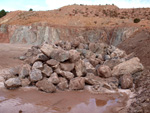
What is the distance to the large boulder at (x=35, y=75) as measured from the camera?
7640mm

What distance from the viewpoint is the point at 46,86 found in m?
7.17

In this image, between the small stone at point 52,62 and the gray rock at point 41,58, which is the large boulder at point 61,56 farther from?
the gray rock at point 41,58

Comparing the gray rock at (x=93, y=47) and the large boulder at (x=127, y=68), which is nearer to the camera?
the large boulder at (x=127, y=68)

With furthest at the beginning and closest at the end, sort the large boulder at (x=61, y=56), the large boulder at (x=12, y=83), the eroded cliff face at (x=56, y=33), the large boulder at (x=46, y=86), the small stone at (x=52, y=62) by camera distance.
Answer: the eroded cliff face at (x=56, y=33), the large boulder at (x=61, y=56), the small stone at (x=52, y=62), the large boulder at (x=12, y=83), the large boulder at (x=46, y=86)

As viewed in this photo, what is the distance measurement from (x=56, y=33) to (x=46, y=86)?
18.1m

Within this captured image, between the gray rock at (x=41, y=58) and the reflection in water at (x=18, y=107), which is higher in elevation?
the gray rock at (x=41, y=58)

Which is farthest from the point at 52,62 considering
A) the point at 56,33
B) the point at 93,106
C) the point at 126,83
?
the point at 56,33

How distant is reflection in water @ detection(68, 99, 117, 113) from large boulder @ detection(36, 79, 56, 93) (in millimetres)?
1511

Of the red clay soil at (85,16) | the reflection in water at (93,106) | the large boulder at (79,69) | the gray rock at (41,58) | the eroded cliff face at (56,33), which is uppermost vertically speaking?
the red clay soil at (85,16)

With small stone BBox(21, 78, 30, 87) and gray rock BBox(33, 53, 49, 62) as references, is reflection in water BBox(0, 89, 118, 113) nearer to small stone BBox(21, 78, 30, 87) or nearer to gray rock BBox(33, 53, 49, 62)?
small stone BBox(21, 78, 30, 87)

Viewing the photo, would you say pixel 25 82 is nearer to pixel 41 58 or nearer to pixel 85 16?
pixel 41 58

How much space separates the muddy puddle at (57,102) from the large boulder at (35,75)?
481 millimetres

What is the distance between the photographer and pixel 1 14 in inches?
1748

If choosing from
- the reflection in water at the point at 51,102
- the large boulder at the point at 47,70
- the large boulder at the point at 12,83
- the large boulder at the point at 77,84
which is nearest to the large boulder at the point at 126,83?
the reflection in water at the point at 51,102
